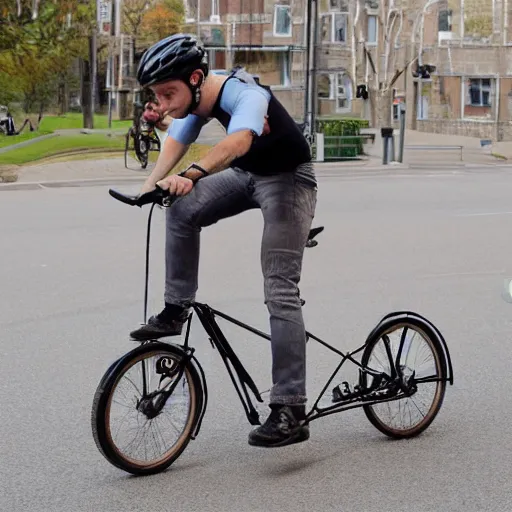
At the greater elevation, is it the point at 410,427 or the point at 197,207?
the point at 197,207

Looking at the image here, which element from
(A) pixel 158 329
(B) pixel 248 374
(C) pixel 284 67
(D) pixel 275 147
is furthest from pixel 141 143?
(D) pixel 275 147

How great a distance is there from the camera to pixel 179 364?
16.1ft

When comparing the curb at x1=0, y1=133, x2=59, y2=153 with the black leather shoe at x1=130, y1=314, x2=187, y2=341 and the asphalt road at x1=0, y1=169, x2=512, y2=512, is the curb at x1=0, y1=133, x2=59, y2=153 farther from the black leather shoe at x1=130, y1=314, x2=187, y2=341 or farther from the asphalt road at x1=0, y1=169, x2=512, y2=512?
the black leather shoe at x1=130, y1=314, x2=187, y2=341

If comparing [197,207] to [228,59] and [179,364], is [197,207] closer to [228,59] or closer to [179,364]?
[179,364]

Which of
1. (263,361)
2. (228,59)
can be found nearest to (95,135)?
(228,59)

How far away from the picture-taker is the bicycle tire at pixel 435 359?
5449 millimetres

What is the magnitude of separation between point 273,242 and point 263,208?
0.14 meters

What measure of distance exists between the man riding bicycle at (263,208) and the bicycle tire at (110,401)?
19cm

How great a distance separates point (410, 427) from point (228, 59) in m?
27.0

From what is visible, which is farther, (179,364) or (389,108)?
(389,108)

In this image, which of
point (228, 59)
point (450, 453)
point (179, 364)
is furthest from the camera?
point (228, 59)

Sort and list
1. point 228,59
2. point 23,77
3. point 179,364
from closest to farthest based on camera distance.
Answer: point 179,364 → point 23,77 → point 228,59

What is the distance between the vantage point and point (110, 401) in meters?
4.68

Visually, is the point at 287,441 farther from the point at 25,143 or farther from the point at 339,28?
the point at 339,28
